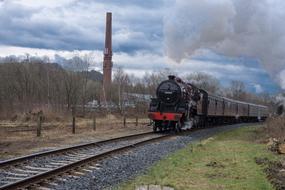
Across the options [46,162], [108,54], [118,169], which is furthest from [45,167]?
[108,54]

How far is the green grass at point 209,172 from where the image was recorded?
33.9 ft

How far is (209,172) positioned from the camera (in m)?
12.3

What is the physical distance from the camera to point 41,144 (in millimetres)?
20031

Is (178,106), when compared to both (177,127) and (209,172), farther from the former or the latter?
(209,172)

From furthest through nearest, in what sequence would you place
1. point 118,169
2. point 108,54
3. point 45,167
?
point 108,54, point 118,169, point 45,167

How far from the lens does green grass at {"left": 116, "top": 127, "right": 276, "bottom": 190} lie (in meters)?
10.3

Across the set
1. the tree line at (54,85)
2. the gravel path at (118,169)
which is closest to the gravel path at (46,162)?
the gravel path at (118,169)

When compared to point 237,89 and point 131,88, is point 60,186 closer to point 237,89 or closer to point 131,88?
point 131,88

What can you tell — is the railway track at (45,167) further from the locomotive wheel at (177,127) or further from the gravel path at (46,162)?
the locomotive wheel at (177,127)

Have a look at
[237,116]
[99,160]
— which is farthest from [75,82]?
[99,160]

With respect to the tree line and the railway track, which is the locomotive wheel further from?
the tree line

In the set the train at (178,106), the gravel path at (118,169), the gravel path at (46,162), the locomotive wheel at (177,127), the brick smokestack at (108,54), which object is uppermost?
the brick smokestack at (108,54)

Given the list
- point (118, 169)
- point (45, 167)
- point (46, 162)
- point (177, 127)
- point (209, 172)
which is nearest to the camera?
point (209, 172)

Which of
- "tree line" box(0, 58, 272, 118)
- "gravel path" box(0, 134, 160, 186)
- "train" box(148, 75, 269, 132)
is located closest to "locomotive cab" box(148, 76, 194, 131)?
"train" box(148, 75, 269, 132)
